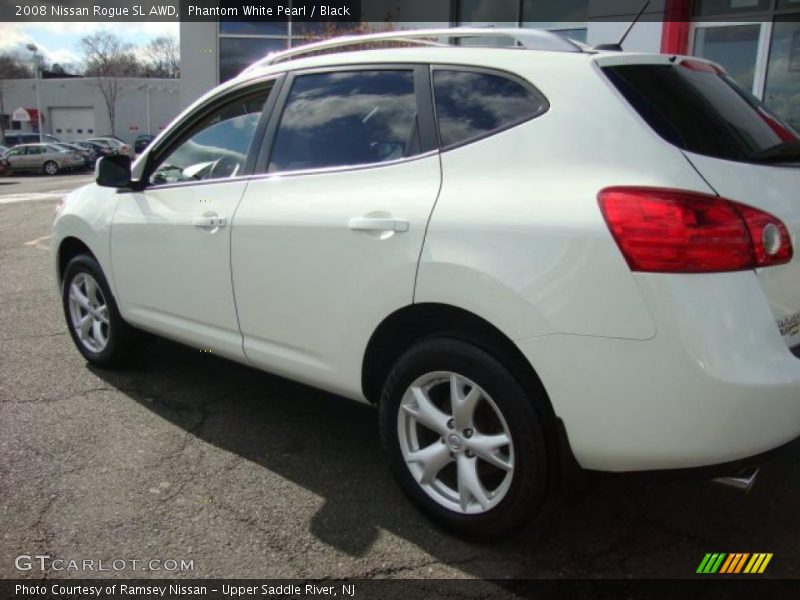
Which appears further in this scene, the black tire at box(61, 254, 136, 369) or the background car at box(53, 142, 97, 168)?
the background car at box(53, 142, 97, 168)

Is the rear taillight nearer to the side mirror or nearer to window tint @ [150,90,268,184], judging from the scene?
window tint @ [150,90,268,184]

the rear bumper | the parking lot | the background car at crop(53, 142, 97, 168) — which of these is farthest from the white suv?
the background car at crop(53, 142, 97, 168)

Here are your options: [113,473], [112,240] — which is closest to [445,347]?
[113,473]

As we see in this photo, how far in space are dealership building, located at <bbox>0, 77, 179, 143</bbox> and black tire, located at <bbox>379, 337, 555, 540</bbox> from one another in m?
72.9

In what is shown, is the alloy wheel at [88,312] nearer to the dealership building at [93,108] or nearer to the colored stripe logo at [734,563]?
the colored stripe logo at [734,563]

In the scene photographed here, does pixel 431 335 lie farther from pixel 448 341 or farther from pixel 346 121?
pixel 346 121

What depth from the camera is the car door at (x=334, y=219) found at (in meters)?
2.63

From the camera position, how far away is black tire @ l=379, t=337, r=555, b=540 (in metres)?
2.31

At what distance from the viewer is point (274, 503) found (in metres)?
2.95

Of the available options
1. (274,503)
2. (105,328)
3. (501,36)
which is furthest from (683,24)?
(274,503)

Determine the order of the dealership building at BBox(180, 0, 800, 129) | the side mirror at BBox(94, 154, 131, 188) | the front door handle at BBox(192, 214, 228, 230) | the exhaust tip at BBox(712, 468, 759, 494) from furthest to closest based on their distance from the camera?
1. the dealership building at BBox(180, 0, 800, 129)
2. the side mirror at BBox(94, 154, 131, 188)
3. the front door handle at BBox(192, 214, 228, 230)
4. the exhaust tip at BBox(712, 468, 759, 494)

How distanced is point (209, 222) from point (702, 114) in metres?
2.17

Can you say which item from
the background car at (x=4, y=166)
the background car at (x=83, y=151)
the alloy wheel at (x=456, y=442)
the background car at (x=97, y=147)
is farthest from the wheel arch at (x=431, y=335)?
the background car at (x=97, y=147)

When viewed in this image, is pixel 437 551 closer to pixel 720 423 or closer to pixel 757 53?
pixel 720 423
